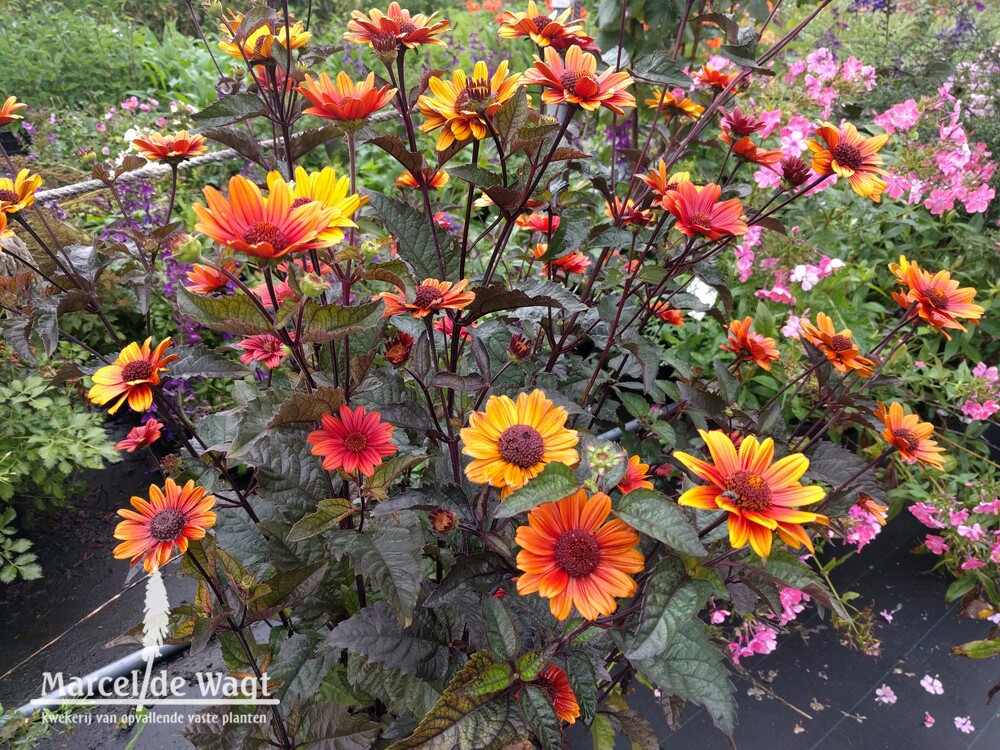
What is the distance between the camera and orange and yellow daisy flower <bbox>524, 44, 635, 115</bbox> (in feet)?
2.44

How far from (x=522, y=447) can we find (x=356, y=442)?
8.2 inches

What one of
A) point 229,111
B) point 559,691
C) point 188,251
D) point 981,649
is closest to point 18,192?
point 229,111

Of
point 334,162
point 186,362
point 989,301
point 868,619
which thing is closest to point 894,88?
point 989,301

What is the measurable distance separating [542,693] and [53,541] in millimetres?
1722

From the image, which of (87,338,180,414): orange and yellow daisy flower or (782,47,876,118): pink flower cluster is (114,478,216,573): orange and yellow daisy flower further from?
(782,47,876,118): pink flower cluster

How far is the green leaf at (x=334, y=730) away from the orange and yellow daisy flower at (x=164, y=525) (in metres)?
0.29

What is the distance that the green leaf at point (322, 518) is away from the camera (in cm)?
70

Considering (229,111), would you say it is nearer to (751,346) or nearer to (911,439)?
(751,346)

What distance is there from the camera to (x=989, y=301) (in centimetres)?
169

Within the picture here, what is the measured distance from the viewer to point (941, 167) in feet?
5.49

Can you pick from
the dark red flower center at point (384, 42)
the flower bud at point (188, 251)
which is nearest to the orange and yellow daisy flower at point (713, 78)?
the dark red flower center at point (384, 42)

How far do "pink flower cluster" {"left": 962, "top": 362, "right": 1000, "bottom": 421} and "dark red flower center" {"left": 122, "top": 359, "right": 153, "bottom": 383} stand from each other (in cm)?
172

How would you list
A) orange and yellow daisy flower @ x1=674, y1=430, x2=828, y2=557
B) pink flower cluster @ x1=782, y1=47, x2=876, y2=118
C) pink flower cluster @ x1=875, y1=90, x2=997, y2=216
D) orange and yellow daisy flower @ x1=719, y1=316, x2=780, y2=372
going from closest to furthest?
orange and yellow daisy flower @ x1=674, y1=430, x2=828, y2=557 < orange and yellow daisy flower @ x1=719, y1=316, x2=780, y2=372 < pink flower cluster @ x1=875, y1=90, x2=997, y2=216 < pink flower cluster @ x1=782, y1=47, x2=876, y2=118

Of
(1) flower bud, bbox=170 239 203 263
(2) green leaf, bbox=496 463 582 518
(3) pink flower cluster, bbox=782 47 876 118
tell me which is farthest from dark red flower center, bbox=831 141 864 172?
(3) pink flower cluster, bbox=782 47 876 118
